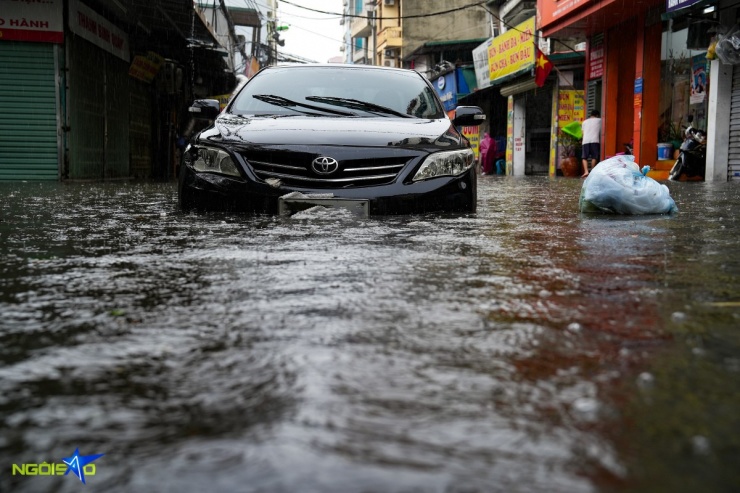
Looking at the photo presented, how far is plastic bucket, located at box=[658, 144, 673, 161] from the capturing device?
1739 cm

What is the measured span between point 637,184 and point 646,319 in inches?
167

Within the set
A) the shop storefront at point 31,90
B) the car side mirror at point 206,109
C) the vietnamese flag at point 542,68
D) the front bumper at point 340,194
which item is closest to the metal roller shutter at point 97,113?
the shop storefront at point 31,90

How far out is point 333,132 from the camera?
211 inches

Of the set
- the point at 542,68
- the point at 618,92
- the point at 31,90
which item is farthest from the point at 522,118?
the point at 31,90

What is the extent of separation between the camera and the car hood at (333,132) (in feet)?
17.3

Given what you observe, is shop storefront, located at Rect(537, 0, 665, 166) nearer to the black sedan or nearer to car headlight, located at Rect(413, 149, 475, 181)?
the black sedan

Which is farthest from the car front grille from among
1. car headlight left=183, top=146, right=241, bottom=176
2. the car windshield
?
the car windshield

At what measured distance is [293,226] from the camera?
475 cm

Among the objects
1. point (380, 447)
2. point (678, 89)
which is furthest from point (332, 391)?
point (678, 89)

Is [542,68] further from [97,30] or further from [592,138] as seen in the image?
[97,30]

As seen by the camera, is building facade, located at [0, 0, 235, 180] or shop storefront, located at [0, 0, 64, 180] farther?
building facade, located at [0, 0, 235, 180]

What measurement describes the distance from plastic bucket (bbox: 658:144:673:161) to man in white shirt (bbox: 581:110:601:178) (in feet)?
8.88

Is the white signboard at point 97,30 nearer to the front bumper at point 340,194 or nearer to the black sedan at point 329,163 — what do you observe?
the black sedan at point 329,163

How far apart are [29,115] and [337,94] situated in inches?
404
